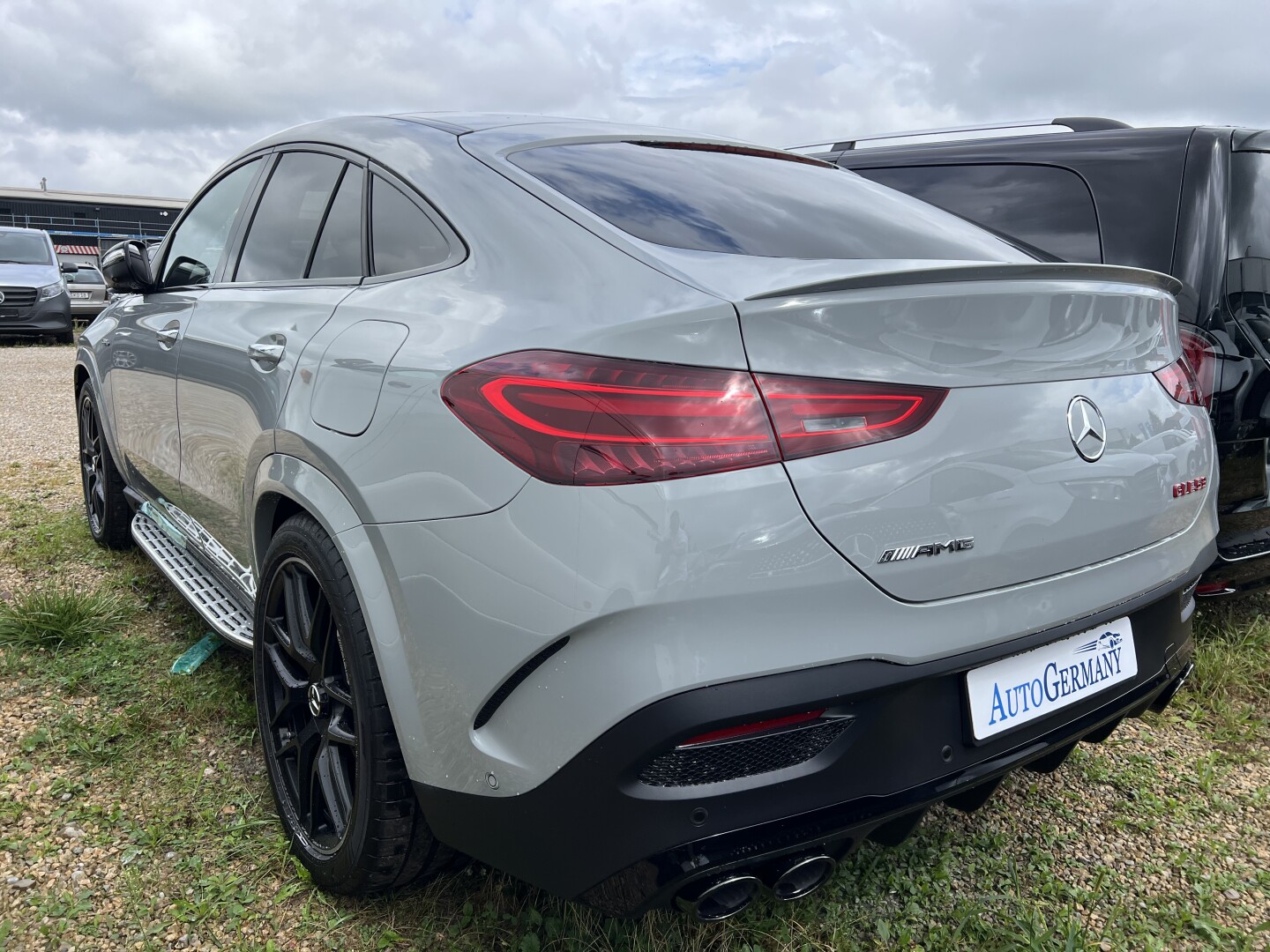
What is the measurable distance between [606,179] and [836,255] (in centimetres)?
47

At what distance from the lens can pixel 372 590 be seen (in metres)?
1.71

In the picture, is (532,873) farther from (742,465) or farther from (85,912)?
(85,912)

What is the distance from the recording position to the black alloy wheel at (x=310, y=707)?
1.94 metres

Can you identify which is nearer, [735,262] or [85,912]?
[735,262]

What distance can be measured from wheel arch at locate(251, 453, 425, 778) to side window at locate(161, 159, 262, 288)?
135 cm

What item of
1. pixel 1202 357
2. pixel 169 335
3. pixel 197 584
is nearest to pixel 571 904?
pixel 197 584

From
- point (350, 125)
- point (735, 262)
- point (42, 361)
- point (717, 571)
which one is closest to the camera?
point (717, 571)

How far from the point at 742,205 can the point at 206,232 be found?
213cm

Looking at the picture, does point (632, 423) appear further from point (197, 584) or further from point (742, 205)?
point (197, 584)

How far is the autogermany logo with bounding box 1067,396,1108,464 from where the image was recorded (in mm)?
1607

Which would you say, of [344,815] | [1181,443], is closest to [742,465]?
[1181,443]

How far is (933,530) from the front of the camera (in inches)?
56.7

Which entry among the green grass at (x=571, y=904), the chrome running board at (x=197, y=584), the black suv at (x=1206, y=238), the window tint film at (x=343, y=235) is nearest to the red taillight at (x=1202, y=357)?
the black suv at (x=1206, y=238)

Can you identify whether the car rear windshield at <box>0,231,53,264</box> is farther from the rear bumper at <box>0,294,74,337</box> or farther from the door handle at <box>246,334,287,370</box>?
the door handle at <box>246,334,287,370</box>
